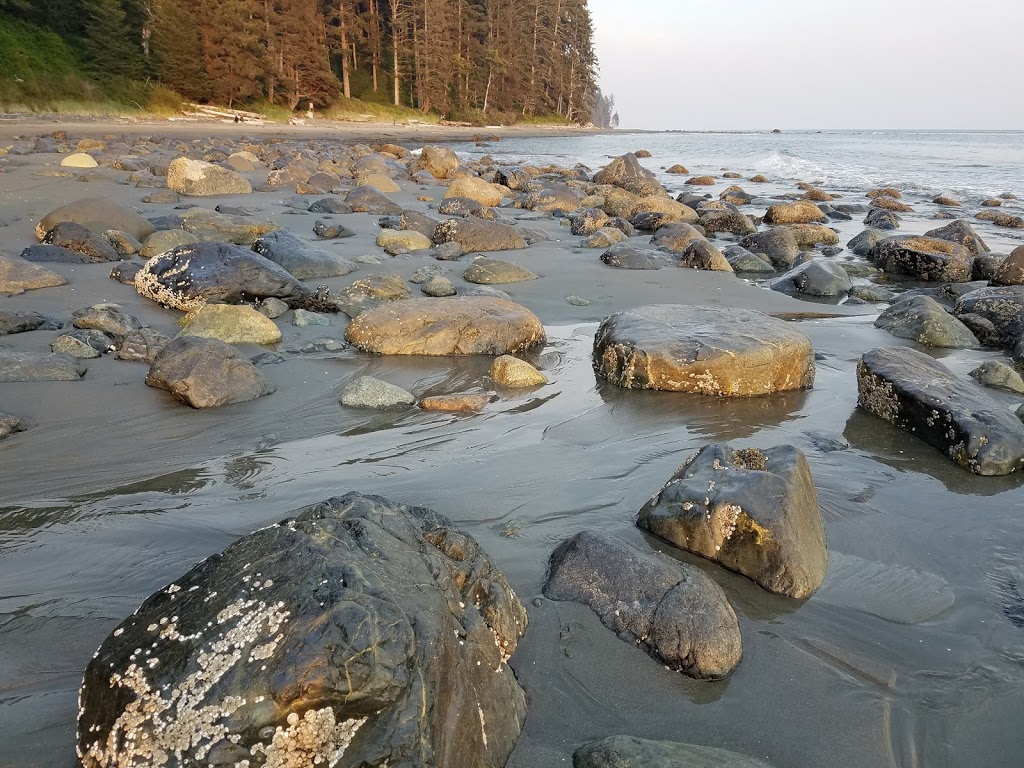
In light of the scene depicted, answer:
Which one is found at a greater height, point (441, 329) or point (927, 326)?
point (441, 329)

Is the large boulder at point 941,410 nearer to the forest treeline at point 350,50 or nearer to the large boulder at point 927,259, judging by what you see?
the large boulder at point 927,259

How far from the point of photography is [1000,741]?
1.97 m

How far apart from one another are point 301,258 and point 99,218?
2.71 m

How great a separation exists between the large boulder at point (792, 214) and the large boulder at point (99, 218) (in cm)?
1094

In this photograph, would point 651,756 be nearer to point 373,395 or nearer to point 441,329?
point 373,395

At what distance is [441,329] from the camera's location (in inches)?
207

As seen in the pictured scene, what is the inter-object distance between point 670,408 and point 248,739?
344 cm

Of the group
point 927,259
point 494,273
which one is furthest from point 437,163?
point 927,259

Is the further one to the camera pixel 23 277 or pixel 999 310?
pixel 999 310

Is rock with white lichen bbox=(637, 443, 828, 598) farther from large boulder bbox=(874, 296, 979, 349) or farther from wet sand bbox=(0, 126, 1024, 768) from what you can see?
large boulder bbox=(874, 296, 979, 349)

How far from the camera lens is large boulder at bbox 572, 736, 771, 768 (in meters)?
1.76

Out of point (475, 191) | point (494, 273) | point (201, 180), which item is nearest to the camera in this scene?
point (494, 273)

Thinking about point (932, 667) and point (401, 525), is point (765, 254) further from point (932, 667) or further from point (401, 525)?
point (401, 525)

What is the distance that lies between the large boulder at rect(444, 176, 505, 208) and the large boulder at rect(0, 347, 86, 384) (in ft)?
32.6
